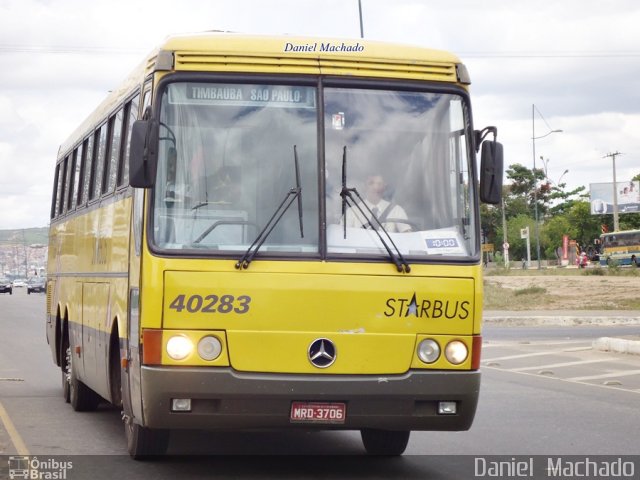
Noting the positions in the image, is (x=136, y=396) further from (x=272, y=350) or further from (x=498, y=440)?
(x=498, y=440)

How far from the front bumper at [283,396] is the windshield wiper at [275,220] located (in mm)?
766

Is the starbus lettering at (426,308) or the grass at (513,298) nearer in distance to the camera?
the starbus lettering at (426,308)

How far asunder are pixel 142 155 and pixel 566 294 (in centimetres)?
4549

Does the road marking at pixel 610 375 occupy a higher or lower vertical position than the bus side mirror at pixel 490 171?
lower

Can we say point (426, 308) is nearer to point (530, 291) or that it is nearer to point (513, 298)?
point (513, 298)

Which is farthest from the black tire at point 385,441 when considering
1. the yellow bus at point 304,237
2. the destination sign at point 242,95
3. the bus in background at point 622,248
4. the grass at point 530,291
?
the bus in background at point 622,248

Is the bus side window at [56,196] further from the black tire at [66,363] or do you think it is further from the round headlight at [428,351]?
the round headlight at [428,351]

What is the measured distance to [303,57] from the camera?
30.2 ft

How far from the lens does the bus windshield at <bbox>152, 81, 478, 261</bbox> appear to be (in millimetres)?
8922

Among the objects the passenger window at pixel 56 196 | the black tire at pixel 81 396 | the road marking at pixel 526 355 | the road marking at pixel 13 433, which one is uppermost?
the passenger window at pixel 56 196

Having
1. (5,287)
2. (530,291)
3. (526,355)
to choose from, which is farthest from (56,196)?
(5,287)

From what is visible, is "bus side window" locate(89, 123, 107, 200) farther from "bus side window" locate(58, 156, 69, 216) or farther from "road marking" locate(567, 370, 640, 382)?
"road marking" locate(567, 370, 640, 382)

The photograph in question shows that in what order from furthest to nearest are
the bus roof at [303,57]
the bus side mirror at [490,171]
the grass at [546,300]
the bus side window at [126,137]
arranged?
1. the grass at [546,300]
2. the bus side window at [126,137]
3. the bus side mirror at [490,171]
4. the bus roof at [303,57]

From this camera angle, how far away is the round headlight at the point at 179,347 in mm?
8633
